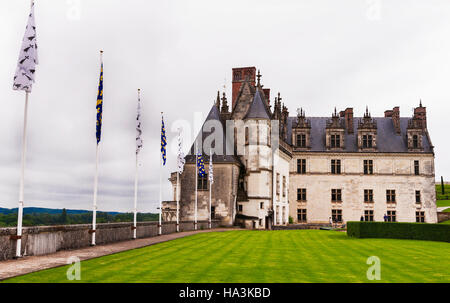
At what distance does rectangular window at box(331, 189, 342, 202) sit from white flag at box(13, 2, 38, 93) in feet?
156

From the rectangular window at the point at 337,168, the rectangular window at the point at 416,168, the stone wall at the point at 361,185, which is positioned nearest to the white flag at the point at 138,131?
the stone wall at the point at 361,185

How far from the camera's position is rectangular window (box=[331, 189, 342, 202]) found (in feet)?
189

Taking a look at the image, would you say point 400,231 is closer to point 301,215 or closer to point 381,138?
point 301,215

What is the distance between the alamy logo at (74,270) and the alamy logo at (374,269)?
7.55 metres

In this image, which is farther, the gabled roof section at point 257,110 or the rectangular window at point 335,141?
the rectangular window at point 335,141

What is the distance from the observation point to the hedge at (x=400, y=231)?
1074 inches

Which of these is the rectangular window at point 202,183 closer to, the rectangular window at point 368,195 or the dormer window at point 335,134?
the dormer window at point 335,134

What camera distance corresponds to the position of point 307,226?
47.6m

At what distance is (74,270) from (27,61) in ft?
27.7

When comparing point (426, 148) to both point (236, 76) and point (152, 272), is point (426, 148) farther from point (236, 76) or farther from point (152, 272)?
point (152, 272)

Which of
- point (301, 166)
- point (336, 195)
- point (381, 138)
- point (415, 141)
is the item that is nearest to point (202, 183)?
point (301, 166)

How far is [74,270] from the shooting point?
11844mm

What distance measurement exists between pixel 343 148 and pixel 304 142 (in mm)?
5207
